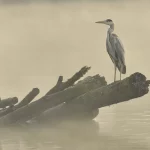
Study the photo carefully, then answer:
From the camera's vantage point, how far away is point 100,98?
40.8 feet

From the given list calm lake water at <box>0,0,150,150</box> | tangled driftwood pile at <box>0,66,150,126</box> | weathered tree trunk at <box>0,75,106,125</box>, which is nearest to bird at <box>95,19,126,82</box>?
tangled driftwood pile at <box>0,66,150,126</box>

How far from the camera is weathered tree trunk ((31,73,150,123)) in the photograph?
39.3 ft

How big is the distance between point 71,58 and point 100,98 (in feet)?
77.7

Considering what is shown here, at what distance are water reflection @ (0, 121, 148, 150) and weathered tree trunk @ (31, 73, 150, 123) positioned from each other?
25cm

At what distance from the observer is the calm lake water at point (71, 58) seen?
12492mm

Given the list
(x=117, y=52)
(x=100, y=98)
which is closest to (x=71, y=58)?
(x=117, y=52)

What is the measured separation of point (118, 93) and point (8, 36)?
1208 inches

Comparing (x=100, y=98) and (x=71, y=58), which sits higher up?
(x=71, y=58)

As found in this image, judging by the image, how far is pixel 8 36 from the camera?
42.5 m

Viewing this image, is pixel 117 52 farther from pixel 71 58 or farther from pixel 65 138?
pixel 71 58

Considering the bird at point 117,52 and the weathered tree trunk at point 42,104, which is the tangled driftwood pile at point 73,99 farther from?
the bird at point 117,52

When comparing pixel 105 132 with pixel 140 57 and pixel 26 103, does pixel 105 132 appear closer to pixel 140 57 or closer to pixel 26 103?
pixel 26 103

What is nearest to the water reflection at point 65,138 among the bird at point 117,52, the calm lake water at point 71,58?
the calm lake water at point 71,58

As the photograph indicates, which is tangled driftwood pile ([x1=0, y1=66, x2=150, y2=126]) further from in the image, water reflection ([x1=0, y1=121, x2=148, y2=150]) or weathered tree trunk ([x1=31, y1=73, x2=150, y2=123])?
water reflection ([x1=0, y1=121, x2=148, y2=150])
